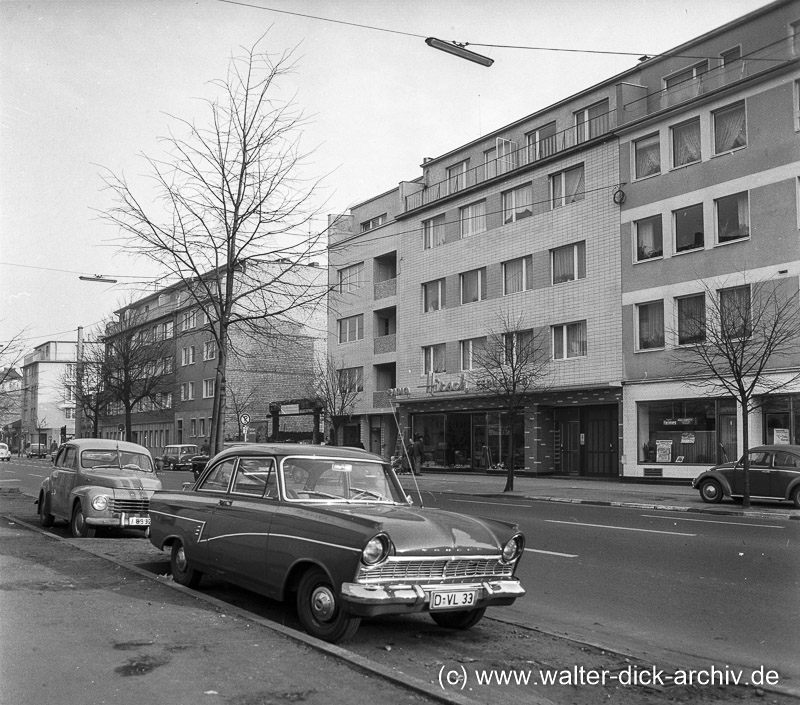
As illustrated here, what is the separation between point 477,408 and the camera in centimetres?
3641

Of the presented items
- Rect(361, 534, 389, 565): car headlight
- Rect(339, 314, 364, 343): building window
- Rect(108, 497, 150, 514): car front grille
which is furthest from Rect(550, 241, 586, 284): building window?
Rect(361, 534, 389, 565): car headlight

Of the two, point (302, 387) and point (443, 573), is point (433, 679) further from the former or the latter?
point (302, 387)

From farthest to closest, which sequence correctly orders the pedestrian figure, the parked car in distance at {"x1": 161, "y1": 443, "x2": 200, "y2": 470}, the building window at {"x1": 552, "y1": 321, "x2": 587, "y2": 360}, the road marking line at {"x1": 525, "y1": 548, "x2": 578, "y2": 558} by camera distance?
the parked car in distance at {"x1": 161, "y1": 443, "x2": 200, "y2": 470} < the pedestrian figure < the building window at {"x1": 552, "y1": 321, "x2": 587, "y2": 360} < the road marking line at {"x1": 525, "y1": 548, "x2": 578, "y2": 558}

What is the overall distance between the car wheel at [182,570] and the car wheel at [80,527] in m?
4.61

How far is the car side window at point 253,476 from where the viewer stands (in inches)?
292

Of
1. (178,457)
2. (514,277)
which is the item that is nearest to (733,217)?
(514,277)

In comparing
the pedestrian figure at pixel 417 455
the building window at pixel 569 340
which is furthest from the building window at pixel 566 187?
the pedestrian figure at pixel 417 455

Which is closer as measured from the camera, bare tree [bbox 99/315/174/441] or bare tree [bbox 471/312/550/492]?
bare tree [bbox 471/312/550/492]

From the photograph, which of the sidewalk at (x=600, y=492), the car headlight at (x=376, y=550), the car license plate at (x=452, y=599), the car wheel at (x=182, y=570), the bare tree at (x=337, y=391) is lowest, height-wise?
the sidewalk at (x=600, y=492)

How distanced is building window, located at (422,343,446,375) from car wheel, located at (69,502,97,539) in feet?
85.4

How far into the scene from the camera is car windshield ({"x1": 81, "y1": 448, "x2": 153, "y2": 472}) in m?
14.0

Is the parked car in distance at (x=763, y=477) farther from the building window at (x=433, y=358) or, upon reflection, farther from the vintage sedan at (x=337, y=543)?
the building window at (x=433, y=358)

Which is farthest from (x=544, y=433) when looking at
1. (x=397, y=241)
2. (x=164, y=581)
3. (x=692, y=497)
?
(x=164, y=581)

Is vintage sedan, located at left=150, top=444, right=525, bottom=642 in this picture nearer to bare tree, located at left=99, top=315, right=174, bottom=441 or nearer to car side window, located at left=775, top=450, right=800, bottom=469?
car side window, located at left=775, top=450, right=800, bottom=469
